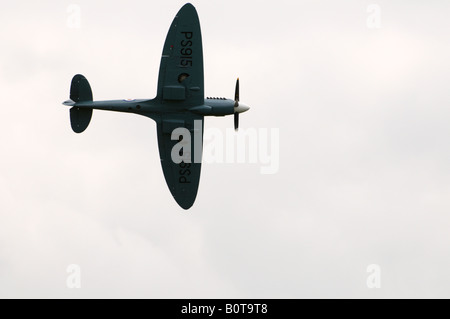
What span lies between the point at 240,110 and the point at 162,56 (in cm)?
447

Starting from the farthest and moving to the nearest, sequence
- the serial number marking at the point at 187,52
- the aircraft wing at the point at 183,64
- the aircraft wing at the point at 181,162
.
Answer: the aircraft wing at the point at 181,162 → the serial number marking at the point at 187,52 → the aircraft wing at the point at 183,64

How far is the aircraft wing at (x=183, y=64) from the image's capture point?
73.8 meters

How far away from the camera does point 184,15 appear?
73812 mm

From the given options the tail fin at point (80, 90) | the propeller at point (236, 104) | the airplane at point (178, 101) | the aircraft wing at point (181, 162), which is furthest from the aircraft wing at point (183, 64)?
the tail fin at point (80, 90)

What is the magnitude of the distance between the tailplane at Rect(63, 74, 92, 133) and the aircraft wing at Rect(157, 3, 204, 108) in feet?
11.3

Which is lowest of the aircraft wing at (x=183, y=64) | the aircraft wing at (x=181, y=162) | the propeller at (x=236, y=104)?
the aircraft wing at (x=181, y=162)

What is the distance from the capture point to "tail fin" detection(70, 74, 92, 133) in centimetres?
7431

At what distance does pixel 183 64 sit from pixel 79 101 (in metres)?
5.22

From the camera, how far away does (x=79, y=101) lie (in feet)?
244

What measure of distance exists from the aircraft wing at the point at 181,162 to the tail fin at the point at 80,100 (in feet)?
11.1

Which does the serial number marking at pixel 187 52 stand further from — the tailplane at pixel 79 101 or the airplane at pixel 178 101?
the tailplane at pixel 79 101
